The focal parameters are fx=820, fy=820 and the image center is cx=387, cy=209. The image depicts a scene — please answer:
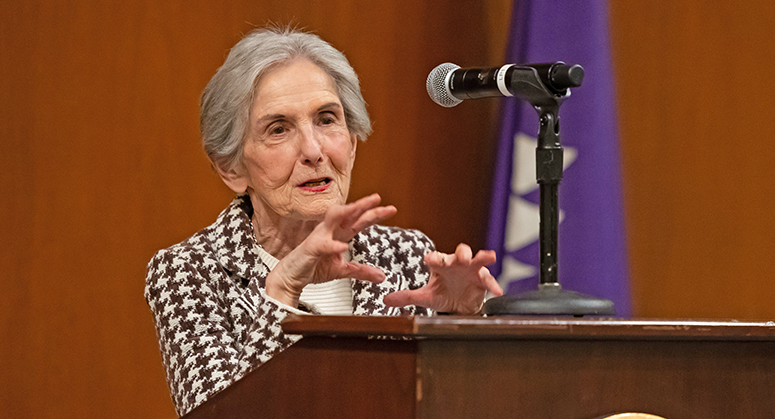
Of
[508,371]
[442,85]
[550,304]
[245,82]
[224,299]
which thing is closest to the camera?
[508,371]

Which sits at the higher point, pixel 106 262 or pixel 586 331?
pixel 106 262

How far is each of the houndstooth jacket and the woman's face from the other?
0.41 feet

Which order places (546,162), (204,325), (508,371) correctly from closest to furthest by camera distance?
(508,371), (546,162), (204,325)

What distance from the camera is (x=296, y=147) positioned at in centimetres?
174

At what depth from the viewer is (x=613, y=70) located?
2.68 metres

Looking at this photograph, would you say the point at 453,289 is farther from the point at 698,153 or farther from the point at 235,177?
the point at 698,153

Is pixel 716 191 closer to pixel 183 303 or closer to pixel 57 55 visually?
pixel 183 303

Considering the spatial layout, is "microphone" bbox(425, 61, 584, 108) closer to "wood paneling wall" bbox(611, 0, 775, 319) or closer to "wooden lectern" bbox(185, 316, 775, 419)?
"wooden lectern" bbox(185, 316, 775, 419)

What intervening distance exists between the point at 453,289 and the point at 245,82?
29.1 inches

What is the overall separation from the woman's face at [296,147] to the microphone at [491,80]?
0.55 meters

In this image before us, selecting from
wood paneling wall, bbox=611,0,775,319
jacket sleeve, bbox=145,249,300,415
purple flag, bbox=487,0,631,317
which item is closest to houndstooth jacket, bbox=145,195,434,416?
jacket sleeve, bbox=145,249,300,415

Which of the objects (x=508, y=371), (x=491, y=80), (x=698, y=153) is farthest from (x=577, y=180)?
(x=508, y=371)

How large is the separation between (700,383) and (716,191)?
1.89 metres

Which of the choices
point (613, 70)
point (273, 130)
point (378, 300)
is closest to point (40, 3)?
point (273, 130)
